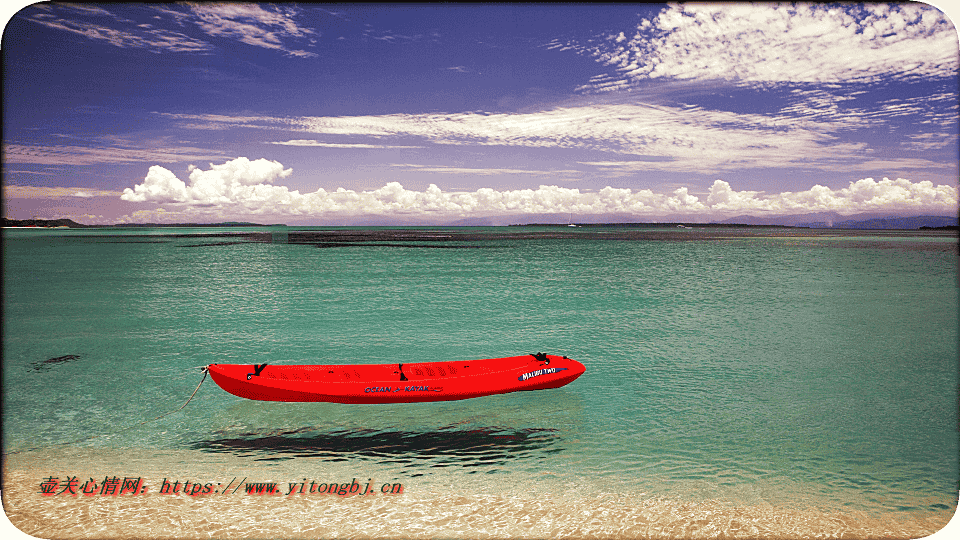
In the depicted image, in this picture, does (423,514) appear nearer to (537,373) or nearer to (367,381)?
(367,381)

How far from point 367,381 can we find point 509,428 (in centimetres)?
353

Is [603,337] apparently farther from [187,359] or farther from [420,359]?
[187,359]

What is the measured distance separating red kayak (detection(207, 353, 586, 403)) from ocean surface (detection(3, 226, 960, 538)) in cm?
74

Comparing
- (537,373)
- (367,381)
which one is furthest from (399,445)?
(537,373)

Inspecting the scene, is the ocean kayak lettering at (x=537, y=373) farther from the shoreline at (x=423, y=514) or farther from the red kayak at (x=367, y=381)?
the shoreline at (x=423, y=514)

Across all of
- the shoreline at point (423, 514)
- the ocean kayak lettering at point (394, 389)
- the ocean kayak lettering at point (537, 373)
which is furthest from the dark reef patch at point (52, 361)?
the ocean kayak lettering at point (537, 373)

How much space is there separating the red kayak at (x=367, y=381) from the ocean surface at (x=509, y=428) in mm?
736

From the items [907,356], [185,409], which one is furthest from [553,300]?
[185,409]

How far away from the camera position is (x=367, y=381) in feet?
37.4

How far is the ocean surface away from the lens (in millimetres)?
7805

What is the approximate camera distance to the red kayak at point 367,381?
11.4m

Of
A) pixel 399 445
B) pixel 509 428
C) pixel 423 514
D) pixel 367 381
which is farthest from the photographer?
pixel 509 428

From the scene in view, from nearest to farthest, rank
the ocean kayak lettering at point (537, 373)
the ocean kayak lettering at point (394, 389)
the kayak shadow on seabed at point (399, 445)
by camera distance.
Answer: the kayak shadow on seabed at point (399, 445)
the ocean kayak lettering at point (394, 389)
the ocean kayak lettering at point (537, 373)

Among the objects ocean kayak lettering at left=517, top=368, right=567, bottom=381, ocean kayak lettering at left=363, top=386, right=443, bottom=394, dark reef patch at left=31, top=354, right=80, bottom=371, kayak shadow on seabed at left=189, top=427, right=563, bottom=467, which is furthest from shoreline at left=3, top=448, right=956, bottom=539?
dark reef patch at left=31, top=354, right=80, bottom=371
